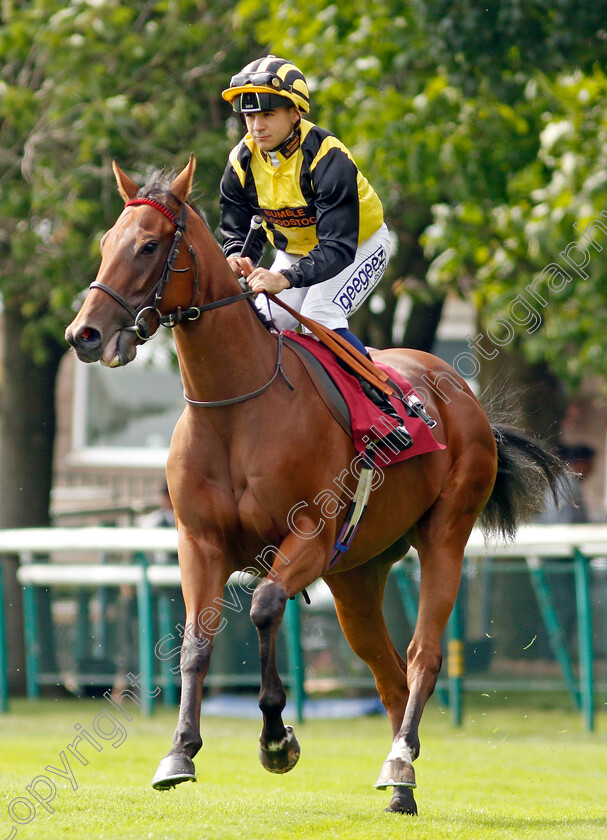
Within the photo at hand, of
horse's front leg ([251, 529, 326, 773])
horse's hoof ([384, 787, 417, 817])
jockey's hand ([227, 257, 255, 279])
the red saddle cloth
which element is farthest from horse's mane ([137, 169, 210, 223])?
horse's hoof ([384, 787, 417, 817])

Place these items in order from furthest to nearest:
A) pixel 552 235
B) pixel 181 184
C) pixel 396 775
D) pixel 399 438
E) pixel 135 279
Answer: pixel 552 235, pixel 399 438, pixel 396 775, pixel 181 184, pixel 135 279

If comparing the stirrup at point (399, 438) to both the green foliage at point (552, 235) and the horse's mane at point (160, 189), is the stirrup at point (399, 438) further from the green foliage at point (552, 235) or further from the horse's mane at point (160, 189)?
the green foliage at point (552, 235)

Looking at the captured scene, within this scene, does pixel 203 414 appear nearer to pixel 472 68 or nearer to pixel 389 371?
pixel 389 371

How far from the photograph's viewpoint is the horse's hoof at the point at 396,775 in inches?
215

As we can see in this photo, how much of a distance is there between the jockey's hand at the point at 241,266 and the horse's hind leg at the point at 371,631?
182cm

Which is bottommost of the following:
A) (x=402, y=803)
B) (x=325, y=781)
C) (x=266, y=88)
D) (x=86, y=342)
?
(x=325, y=781)

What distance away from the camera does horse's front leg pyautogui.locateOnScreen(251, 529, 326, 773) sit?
4.93 m

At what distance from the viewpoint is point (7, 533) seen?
1160 cm

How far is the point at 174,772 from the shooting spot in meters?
4.69

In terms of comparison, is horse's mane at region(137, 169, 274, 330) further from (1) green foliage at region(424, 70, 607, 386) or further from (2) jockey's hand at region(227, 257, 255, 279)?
(1) green foliage at region(424, 70, 607, 386)

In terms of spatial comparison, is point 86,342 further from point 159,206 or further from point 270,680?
point 270,680

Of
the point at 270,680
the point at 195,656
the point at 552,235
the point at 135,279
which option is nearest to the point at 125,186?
the point at 135,279

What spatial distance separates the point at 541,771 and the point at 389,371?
3.44 metres

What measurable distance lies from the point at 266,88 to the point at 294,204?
536 mm
